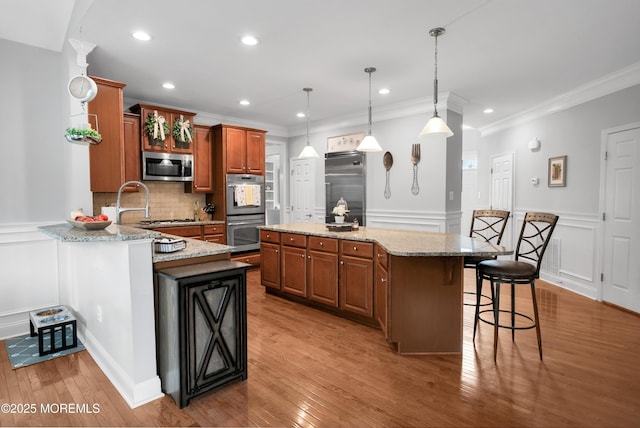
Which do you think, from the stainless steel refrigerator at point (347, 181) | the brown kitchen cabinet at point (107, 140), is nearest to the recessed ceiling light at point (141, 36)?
the brown kitchen cabinet at point (107, 140)

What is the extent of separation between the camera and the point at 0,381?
7.93ft

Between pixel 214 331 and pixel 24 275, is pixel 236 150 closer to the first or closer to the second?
pixel 24 275

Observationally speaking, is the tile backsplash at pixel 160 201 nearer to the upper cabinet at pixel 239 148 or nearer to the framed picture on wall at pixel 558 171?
the upper cabinet at pixel 239 148

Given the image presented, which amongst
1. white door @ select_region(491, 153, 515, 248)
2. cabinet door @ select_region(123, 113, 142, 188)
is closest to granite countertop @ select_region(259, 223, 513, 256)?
cabinet door @ select_region(123, 113, 142, 188)

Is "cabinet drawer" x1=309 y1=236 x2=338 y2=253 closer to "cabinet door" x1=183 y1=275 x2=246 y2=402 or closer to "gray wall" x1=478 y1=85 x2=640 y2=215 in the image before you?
"cabinet door" x1=183 y1=275 x2=246 y2=402

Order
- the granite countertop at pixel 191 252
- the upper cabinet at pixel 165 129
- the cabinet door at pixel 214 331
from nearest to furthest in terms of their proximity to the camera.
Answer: the cabinet door at pixel 214 331 → the granite countertop at pixel 191 252 → the upper cabinet at pixel 165 129

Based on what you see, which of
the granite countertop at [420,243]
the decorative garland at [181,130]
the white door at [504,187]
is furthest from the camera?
the white door at [504,187]

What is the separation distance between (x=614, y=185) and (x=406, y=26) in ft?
10.5

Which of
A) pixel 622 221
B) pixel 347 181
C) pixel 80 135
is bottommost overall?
pixel 622 221

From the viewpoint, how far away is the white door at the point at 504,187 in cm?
601

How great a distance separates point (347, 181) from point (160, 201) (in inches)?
A: 119

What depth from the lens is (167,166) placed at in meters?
5.00

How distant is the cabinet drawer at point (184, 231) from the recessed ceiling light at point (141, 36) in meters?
2.51

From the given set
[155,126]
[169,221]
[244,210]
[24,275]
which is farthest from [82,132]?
[244,210]
